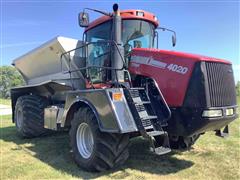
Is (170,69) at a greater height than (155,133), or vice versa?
(170,69)

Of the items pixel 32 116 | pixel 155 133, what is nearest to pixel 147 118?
pixel 155 133

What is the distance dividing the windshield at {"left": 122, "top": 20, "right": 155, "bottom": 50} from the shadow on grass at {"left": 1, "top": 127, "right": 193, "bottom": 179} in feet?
7.76

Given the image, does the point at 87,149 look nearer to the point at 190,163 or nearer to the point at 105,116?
the point at 105,116

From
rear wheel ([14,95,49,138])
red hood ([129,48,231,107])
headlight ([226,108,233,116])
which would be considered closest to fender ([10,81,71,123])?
rear wheel ([14,95,49,138])

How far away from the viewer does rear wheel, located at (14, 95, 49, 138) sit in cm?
862

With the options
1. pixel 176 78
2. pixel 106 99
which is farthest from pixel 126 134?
pixel 176 78

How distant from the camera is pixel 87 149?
600cm

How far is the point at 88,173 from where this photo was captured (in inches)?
216

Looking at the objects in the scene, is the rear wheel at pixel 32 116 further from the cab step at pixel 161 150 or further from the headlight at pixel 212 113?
the headlight at pixel 212 113

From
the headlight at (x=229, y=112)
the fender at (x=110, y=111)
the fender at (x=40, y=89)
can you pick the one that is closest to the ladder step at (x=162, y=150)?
the fender at (x=110, y=111)

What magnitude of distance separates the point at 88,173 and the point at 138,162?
1.15 m

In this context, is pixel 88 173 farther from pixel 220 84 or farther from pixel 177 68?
pixel 220 84

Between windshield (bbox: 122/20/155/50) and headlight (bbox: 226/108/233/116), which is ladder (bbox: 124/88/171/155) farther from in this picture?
windshield (bbox: 122/20/155/50)

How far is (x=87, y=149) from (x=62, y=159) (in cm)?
79
